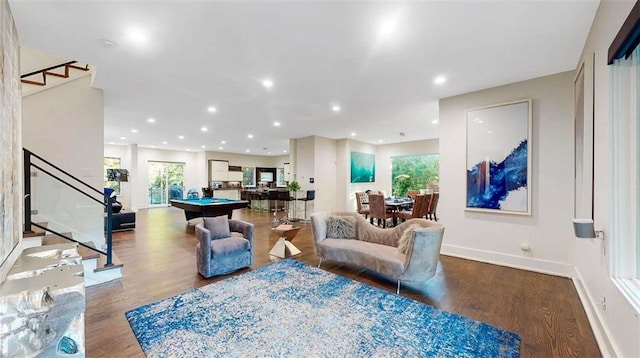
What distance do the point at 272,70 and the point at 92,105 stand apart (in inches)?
137

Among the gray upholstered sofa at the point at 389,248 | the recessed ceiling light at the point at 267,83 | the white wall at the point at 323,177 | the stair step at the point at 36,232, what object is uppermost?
the recessed ceiling light at the point at 267,83

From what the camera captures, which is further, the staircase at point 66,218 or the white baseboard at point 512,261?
the white baseboard at point 512,261

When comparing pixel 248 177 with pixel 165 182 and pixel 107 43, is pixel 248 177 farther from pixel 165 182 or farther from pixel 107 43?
pixel 107 43

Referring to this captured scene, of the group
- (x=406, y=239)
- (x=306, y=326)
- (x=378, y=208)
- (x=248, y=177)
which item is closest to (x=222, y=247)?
(x=306, y=326)

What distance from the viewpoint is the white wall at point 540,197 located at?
366 cm

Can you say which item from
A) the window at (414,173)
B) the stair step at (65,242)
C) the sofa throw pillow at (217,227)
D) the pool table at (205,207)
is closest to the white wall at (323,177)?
the pool table at (205,207)

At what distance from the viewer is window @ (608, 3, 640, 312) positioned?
1783 millimetres

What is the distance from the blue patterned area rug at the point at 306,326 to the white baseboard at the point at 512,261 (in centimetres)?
217

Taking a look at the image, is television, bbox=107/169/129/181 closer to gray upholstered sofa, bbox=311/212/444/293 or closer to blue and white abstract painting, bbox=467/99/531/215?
gray upholstered sofa, bbox=311/212/444/293

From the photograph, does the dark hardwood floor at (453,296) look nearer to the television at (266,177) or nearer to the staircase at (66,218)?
the staircase at (66,218)

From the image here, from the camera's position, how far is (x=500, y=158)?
409cm

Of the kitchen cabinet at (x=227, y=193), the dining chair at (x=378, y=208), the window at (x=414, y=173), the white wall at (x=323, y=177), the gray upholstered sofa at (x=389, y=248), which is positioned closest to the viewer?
the gray upholstered sofa at (x=389, y=248)

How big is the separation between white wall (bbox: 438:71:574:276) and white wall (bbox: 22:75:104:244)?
6.32 meters

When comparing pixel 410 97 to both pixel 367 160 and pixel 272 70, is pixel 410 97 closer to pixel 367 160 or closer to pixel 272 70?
pixel 272 70
